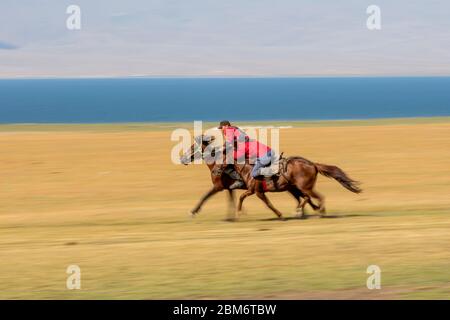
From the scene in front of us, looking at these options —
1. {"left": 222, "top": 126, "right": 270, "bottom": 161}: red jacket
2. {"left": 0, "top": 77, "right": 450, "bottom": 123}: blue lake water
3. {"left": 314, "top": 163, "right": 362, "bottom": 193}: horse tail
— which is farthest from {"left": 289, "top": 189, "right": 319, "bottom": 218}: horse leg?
{"left": 0, "top": 77, "right": 450, "bottom": 123}: blue lake water

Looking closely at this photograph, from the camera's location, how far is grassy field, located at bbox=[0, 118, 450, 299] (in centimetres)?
1169

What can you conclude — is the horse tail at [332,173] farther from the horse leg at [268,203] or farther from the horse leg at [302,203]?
the horse leg at [268,203]

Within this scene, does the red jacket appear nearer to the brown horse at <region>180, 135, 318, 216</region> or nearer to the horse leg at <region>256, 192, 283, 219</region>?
the brown horse at <region>180, 135, 318, 216</region>

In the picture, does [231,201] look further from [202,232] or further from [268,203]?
[202,232]

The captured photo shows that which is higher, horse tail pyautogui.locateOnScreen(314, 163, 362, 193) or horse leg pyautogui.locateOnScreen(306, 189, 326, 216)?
horse tail pyautogui.locateOnScreen(314, 163, 362, 193)

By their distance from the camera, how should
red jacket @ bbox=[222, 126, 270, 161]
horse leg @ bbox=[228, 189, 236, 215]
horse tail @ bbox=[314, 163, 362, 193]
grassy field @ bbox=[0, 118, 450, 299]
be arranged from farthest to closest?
horse leg @ bbox=[228, 189, 236, 215]
horse tail @ bbox=[314, 163, 362, 193]
red jacket @ bbox=[222, 126, 270, 161]
grassy field @ bbox=[0, 118, 450, 299]

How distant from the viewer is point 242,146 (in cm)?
1814

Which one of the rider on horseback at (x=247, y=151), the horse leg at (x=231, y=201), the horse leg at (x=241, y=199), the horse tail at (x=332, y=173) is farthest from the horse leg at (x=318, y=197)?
the horse leg at (x=231, y=201)

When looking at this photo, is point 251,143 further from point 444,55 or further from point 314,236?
point 444,55

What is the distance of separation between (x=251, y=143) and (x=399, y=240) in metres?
4.32

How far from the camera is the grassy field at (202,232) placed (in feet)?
38.3

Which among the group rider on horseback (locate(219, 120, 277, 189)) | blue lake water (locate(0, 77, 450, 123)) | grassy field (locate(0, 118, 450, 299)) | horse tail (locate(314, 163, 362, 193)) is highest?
blue lake water (locate(0, 77, 450, 123))

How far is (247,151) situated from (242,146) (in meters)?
0.13
